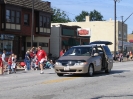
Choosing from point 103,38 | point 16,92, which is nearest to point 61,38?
point 103,38

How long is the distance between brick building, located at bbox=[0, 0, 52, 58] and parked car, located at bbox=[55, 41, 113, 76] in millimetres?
22712

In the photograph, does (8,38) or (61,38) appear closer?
(8,38)

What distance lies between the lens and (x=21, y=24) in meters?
45.5

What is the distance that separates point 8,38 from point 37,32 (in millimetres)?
6438

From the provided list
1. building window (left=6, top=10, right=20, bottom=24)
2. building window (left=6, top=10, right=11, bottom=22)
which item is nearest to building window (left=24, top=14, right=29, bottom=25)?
building window (left=6, top=10, right=20, bottom=24)

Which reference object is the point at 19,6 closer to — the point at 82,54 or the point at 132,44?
the point at 82,54

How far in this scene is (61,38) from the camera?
55.8m

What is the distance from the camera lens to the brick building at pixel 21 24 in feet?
139

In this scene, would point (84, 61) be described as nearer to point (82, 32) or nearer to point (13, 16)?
point (13, 16)

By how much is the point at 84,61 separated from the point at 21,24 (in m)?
27.8

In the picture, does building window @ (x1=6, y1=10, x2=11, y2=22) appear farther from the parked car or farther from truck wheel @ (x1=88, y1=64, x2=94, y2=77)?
truck wheel @ (x1=88, y1=64, x2=94, y2=77)

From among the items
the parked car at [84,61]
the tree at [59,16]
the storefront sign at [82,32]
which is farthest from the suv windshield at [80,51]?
the tree at [59,16]

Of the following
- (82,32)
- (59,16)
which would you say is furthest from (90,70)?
(59,16)

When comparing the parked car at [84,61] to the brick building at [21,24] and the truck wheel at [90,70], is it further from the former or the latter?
the brick building at [21,24]
